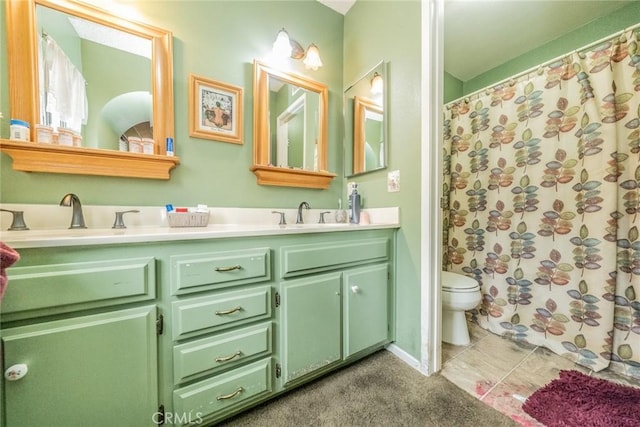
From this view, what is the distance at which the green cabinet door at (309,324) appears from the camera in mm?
1033

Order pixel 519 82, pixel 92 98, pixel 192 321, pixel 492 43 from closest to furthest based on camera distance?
pixel 192 321, pixel 92 98, pixel 519 82, pixel 492 43

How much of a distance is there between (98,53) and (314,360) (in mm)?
1851

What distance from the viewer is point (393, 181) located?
4.71 ft

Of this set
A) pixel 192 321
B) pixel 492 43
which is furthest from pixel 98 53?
pixel 492 43

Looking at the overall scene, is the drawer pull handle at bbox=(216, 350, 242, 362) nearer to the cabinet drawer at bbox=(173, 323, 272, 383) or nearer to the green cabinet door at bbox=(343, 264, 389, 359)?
the cabinet drawer at bbox=(173, 323, 272, 383)

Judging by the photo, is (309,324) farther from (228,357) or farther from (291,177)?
(291,177)

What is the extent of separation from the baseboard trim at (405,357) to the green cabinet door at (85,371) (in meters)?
1.24

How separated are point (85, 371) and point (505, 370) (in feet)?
6.35

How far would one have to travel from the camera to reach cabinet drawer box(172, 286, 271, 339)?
0.82 metres

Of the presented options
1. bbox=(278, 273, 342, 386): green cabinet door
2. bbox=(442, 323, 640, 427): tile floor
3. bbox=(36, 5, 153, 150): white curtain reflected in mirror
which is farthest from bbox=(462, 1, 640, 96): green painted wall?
bbox=(36, 5, 153, 150): white curtain reflected in mirror

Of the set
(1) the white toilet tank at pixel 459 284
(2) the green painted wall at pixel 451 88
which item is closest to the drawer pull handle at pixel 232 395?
(1) the white toilet tank at pixel 459 284

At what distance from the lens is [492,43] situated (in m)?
1.98

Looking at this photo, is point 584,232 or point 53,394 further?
point 584,232

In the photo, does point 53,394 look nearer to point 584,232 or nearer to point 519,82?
point 584,232
